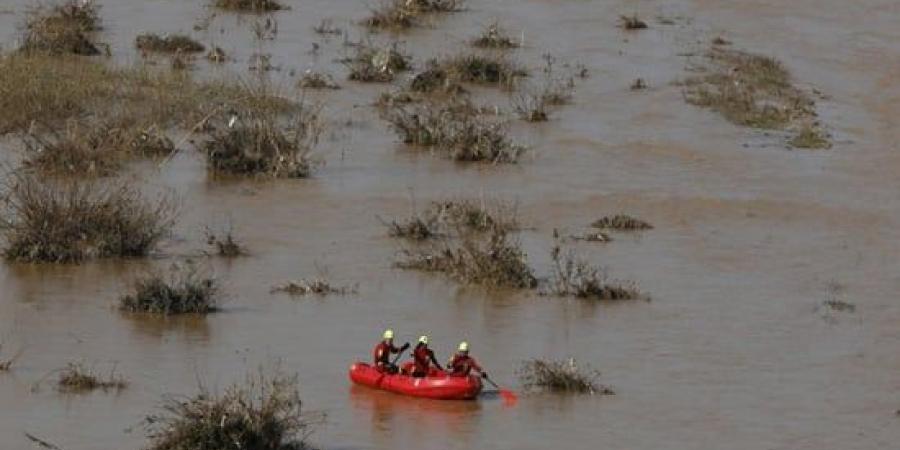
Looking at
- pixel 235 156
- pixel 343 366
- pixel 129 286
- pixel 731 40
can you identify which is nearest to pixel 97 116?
pixel 235 156

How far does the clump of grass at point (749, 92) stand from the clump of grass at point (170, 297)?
32.2 ft

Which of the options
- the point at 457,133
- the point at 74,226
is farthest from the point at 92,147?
the point at 457,133

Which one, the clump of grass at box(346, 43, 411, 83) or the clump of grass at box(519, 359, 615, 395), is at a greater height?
the clump of grass at box(346, 43, 411, 83)

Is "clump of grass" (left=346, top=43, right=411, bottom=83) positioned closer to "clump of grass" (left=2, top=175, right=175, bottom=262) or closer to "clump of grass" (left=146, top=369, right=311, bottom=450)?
"clump of grass" (left=2, top=175, right=175, bottom=262)

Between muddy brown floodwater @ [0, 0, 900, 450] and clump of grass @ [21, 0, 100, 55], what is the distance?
1.31 ft

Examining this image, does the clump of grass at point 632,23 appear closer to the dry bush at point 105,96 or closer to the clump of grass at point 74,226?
the dry bush at point 105,96

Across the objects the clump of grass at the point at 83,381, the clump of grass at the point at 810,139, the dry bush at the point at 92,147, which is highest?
the clump of grass at the point at 810,139

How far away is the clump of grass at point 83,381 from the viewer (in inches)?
613

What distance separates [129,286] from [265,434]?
500cm

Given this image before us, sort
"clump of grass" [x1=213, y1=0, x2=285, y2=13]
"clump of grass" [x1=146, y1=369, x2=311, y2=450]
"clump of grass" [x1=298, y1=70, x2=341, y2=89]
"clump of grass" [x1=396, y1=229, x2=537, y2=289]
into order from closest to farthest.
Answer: "clump of grass" [x1=146, y1=369, x2=311, y2=450] → "clump of grass" [x1=396, y1=229, x2=537, y2=289] → "clump of grass" [x1=298, y1=70, x2=341, y2=89] → "clump of grass" [x1=213, y1=0, x2=285, y2=13]

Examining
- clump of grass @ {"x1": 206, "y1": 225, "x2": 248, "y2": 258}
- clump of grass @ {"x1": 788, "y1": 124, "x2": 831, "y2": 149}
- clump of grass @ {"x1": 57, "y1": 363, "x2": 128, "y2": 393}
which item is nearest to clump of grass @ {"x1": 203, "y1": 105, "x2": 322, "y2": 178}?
clump of grass @ {"x1": 206, "y1": 225, "x2": 248, "y2": 258}

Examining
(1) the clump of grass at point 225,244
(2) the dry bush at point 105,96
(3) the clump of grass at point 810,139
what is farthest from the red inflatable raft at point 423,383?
(3) the clump of grass at point 810,139

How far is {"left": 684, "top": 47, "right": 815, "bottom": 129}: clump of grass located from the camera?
26281 millimetres

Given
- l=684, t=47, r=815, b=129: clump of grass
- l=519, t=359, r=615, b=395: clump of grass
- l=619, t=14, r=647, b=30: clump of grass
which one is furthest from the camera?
l=619, t=14, r=647, b=30: clump of grass
